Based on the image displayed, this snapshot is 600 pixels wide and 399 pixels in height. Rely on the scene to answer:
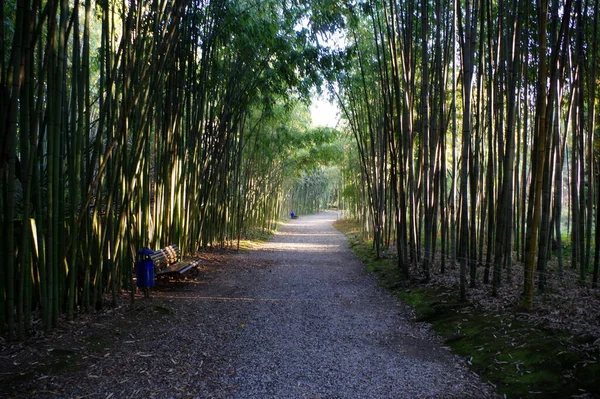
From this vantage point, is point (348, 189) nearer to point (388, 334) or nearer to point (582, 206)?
point (582, 206)

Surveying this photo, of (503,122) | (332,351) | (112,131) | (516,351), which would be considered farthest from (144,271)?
(503,122)

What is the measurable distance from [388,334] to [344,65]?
4429mm

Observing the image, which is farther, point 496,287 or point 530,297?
point 496,287

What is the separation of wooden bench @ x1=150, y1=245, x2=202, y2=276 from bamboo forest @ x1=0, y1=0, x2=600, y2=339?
23 centimetres

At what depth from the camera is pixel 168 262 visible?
17.3 ft

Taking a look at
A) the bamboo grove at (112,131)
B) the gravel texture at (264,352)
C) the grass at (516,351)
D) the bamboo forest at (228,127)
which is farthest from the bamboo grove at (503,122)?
the bamboo grove at (112,131)

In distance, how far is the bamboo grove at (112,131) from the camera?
2.72 m

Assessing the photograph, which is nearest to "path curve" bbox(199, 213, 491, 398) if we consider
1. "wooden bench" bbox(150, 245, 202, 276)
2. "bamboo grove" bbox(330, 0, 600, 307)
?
"wooden bench" bbox(150, 245, 202, 276)

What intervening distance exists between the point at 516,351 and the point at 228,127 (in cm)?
552

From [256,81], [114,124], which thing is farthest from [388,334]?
[256,81]

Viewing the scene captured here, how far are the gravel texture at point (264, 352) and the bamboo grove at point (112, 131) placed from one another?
573 mm

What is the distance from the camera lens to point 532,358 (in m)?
2.46

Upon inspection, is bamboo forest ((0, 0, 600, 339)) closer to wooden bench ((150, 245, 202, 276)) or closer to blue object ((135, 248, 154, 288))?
blue object ((135, 248, 154, 288))

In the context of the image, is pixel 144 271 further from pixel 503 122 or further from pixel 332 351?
pixel 503 122
